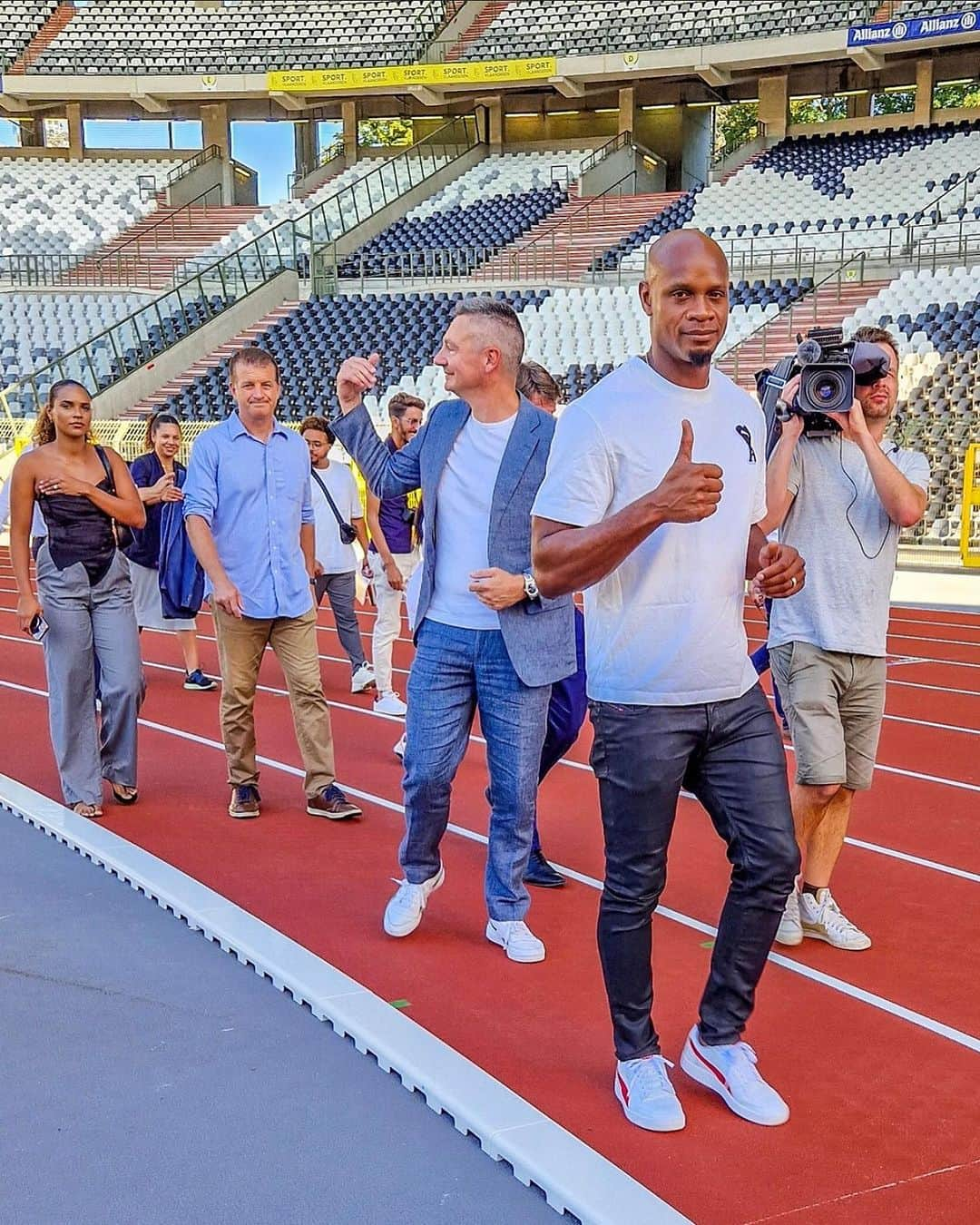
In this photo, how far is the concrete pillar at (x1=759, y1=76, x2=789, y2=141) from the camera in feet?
125

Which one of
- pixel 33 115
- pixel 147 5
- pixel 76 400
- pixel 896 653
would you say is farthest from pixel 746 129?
pixel 76 400

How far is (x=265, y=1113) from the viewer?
336 centimetres

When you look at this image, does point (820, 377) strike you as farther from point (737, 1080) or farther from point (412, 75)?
point (412, 75)

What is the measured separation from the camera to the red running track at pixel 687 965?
3166 mm

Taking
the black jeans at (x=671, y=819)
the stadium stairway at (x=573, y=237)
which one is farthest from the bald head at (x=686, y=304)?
the stadium stairway at (x=573, y=237)

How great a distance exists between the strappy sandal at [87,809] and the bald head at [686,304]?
13.0 feet

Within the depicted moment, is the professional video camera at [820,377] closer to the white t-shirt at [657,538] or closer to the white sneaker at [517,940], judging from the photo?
the white t-shirt at [657,538]

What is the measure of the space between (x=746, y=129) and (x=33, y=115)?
23033 mm

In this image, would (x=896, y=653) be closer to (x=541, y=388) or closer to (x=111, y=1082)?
(x=541, y=388)

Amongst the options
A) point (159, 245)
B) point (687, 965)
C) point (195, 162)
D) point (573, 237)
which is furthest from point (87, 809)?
point (195, 162)

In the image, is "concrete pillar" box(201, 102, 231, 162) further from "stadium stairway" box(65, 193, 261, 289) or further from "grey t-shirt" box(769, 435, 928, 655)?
"grey t-shirt" box(769, 435, 928, 655)

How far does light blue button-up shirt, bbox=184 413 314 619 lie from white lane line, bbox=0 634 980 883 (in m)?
1.13

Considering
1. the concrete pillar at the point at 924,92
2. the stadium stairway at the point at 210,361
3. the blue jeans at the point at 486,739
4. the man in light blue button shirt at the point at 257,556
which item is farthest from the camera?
the concrete pillar at the point at 924,92

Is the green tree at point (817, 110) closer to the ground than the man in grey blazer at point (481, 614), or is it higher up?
higher up
